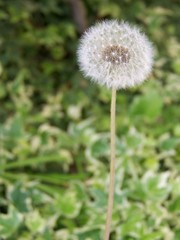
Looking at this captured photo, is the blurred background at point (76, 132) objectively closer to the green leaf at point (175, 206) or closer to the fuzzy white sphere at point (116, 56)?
the green leaf at point (175, 206)

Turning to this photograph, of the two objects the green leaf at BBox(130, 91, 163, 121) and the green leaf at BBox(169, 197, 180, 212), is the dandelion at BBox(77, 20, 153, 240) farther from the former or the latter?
the green leaf at BBox(130, 91, 163, 121)

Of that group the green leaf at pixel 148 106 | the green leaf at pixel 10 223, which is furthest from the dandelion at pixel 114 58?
the green leaf at pixel 148 106

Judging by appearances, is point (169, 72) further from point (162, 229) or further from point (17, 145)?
point (162, 229)

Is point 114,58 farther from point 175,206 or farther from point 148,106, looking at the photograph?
point 148,106

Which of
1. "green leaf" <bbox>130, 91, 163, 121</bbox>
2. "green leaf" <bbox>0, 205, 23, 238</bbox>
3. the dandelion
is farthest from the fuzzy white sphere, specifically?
"green leaf" <bbox>130, 91, 163, 121</bbox>

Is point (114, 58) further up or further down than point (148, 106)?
further down

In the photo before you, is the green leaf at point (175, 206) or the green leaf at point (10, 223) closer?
the green leaf at point (10, 223)

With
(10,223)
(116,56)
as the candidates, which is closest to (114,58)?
(116,56)
